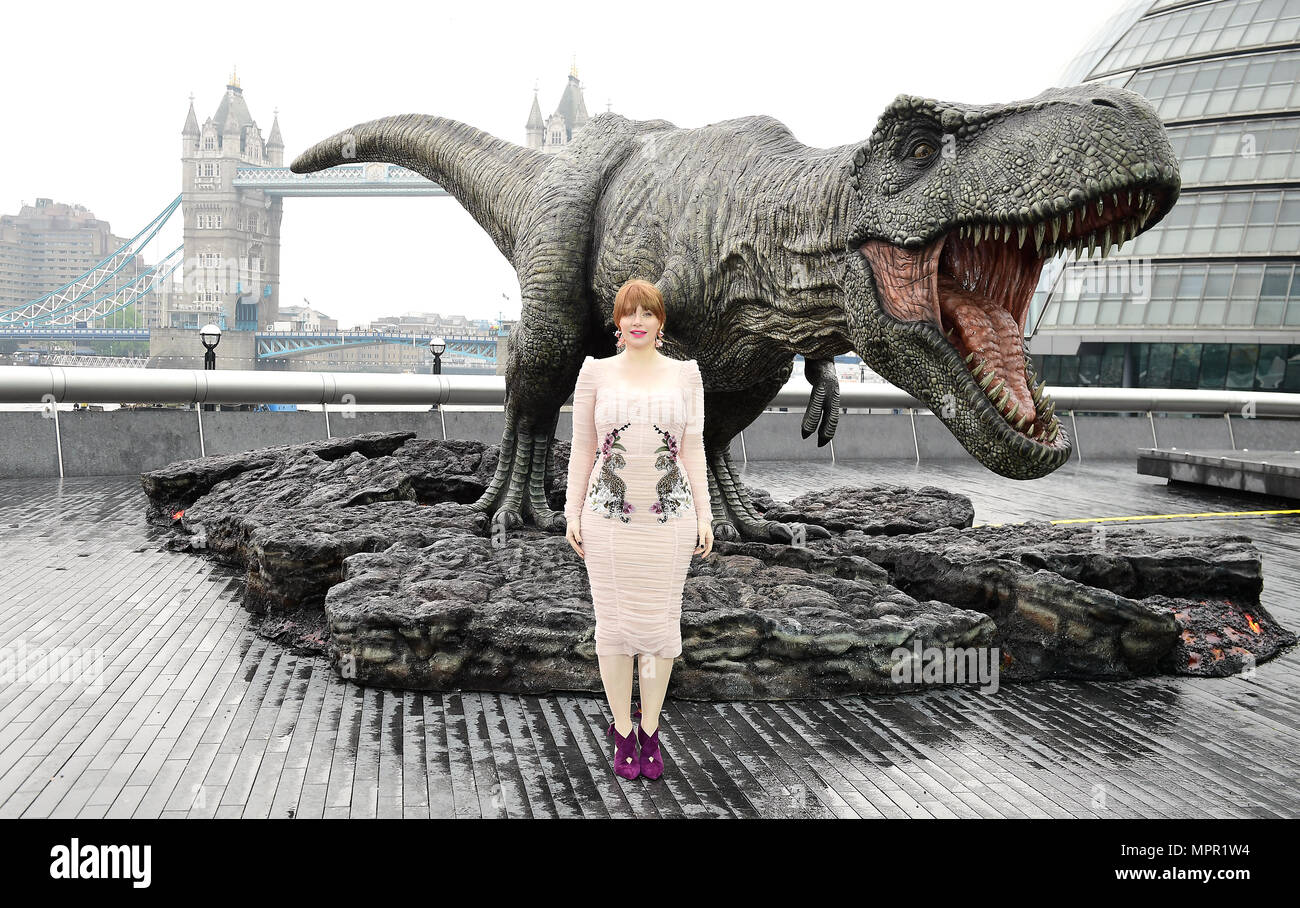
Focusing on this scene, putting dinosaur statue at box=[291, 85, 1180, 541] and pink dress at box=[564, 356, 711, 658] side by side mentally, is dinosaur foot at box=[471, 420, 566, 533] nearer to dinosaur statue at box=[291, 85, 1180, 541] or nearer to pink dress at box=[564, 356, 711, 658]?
dinosaur statue at box=[291, 85, 1180, 541]

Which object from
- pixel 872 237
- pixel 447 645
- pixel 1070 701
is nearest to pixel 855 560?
pixel 1070 701

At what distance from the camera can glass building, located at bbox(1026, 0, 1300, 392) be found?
940 inches

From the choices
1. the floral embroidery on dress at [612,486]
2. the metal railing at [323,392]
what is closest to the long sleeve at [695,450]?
the floral embroidery on dress at [612,486]

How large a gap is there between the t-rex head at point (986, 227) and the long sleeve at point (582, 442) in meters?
1.28

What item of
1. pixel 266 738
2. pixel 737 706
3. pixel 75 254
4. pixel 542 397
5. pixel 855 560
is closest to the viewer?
pixel 266 738

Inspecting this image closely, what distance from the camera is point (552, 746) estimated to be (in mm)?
3389

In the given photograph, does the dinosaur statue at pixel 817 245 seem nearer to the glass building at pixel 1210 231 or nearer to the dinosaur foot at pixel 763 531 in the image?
the dinosaur foot at pixel 763 531

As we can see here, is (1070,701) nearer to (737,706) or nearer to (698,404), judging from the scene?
(737,706)

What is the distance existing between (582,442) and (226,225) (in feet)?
289

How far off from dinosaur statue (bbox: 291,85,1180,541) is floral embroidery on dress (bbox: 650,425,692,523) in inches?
45.8

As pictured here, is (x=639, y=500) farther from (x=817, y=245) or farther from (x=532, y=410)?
(x=532, y=410)

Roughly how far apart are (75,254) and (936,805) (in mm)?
83168

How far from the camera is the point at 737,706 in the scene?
151 inches

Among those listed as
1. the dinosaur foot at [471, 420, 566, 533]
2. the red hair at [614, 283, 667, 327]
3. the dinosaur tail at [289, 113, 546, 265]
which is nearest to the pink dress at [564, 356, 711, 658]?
the red hair at [614, 283, 667, 327]
